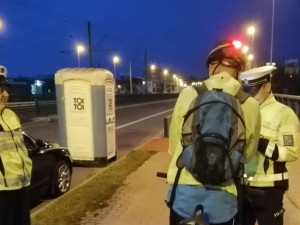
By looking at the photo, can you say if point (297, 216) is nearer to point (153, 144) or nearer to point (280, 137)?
point (280, 137)

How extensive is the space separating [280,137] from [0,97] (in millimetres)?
2288

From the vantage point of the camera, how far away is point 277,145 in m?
3.07

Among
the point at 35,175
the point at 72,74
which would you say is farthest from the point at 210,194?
the point at 72,74

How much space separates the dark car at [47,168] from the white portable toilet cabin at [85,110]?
233 centimetres

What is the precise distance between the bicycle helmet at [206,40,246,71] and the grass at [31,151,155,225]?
3.93 metres

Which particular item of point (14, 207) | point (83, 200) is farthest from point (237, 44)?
point (83, 200)

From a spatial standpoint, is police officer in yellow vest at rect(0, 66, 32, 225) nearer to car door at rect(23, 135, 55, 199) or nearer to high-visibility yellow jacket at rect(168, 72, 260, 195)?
high-visibility yellow jacket at rect(168, 72, 260, 195)

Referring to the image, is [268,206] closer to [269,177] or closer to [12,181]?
[269,177]

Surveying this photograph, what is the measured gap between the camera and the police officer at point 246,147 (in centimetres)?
222

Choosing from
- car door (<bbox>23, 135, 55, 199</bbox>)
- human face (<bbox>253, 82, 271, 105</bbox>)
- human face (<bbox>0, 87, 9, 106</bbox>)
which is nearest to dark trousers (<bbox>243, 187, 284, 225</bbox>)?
human face (<bbox>253, 82, 271, 105</bbox>)

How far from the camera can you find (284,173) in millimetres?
3225

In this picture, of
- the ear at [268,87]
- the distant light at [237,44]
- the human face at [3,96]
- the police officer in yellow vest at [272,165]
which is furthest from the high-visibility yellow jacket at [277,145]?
the human face at [3,96]

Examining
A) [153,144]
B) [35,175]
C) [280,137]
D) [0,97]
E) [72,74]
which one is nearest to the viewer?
[280,137]

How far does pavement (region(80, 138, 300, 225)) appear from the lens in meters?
5.72
